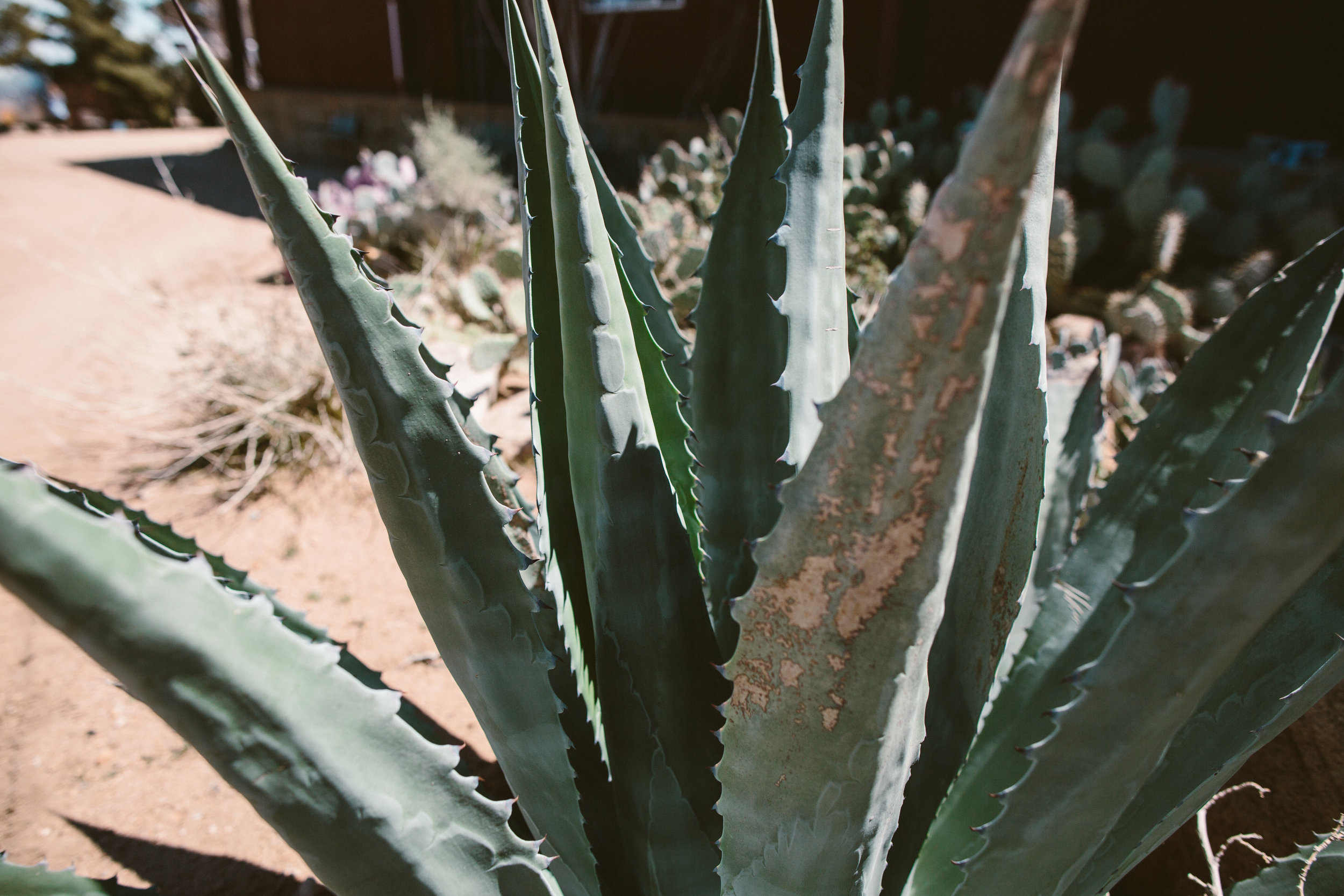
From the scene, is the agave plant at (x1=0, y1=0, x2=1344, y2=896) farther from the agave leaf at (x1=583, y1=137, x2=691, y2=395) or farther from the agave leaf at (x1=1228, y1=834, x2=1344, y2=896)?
the agave leaf at (x1=1228, y1=834, x2=1344, y2=896)

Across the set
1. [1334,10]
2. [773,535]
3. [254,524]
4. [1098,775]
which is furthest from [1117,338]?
[1334,10]

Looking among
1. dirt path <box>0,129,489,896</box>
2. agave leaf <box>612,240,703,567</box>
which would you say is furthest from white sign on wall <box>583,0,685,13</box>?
agave leaf <box>612,240,703,567</box>

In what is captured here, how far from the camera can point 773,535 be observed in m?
0.52

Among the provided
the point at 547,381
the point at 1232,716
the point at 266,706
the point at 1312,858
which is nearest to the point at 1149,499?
the point at 1232,716

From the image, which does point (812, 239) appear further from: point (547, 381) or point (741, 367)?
point (547, 381)

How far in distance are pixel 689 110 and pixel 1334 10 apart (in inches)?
182

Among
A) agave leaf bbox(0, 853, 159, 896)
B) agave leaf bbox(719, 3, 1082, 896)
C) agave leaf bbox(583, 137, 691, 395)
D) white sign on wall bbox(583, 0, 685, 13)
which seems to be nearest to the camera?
agave leaf bbox(719, 3, 1082, 896)

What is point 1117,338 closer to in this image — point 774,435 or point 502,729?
point 774,435

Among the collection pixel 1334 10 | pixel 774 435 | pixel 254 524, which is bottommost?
pixel 254 524

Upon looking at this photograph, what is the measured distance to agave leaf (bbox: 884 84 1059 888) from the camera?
77 centimetres

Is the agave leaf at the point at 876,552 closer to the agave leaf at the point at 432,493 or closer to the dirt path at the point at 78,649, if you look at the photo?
the agave leaf at the point at 432,493

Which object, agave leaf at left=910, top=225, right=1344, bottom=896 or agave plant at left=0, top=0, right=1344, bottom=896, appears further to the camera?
agave leaf at left=910, top=225, right=1344, bottom=896

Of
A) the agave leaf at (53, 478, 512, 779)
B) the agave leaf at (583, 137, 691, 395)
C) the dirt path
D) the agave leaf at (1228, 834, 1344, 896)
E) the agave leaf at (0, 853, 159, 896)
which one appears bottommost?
the dirt path

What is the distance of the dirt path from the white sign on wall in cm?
422
